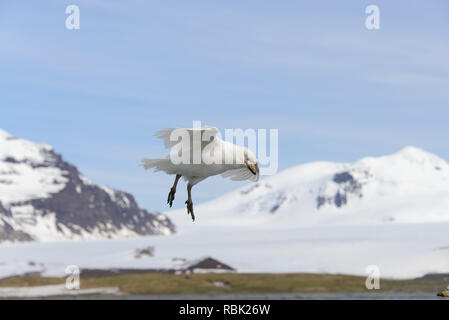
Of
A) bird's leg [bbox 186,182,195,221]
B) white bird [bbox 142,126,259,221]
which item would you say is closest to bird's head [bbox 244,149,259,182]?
white bird [bbox 142,126,259,221]

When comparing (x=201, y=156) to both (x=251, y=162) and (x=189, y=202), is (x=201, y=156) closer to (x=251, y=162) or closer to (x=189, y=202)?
(x=251, y=162)

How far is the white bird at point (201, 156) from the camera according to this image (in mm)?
24094

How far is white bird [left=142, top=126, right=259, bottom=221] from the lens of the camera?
24094 millimetres

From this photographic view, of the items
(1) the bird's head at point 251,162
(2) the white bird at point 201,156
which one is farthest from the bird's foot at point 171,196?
(1) the bird's head at point 251,162

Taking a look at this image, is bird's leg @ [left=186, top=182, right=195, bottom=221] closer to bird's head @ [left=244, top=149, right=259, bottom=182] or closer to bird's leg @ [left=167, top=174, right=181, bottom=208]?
bird's leg @ [left=167, top=174, right=181, bottom=208]

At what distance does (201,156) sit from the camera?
24688mm

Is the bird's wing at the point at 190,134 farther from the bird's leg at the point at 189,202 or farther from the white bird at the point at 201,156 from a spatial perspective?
the bird's leg at the point at 189,202

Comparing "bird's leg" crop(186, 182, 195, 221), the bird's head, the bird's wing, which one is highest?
the bird's wing

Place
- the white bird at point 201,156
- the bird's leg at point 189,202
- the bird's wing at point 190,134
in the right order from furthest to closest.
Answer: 1. the white bird at point 201,156
2. the bird's wing at point 190,134
3. the bird's leg at point 189,202
